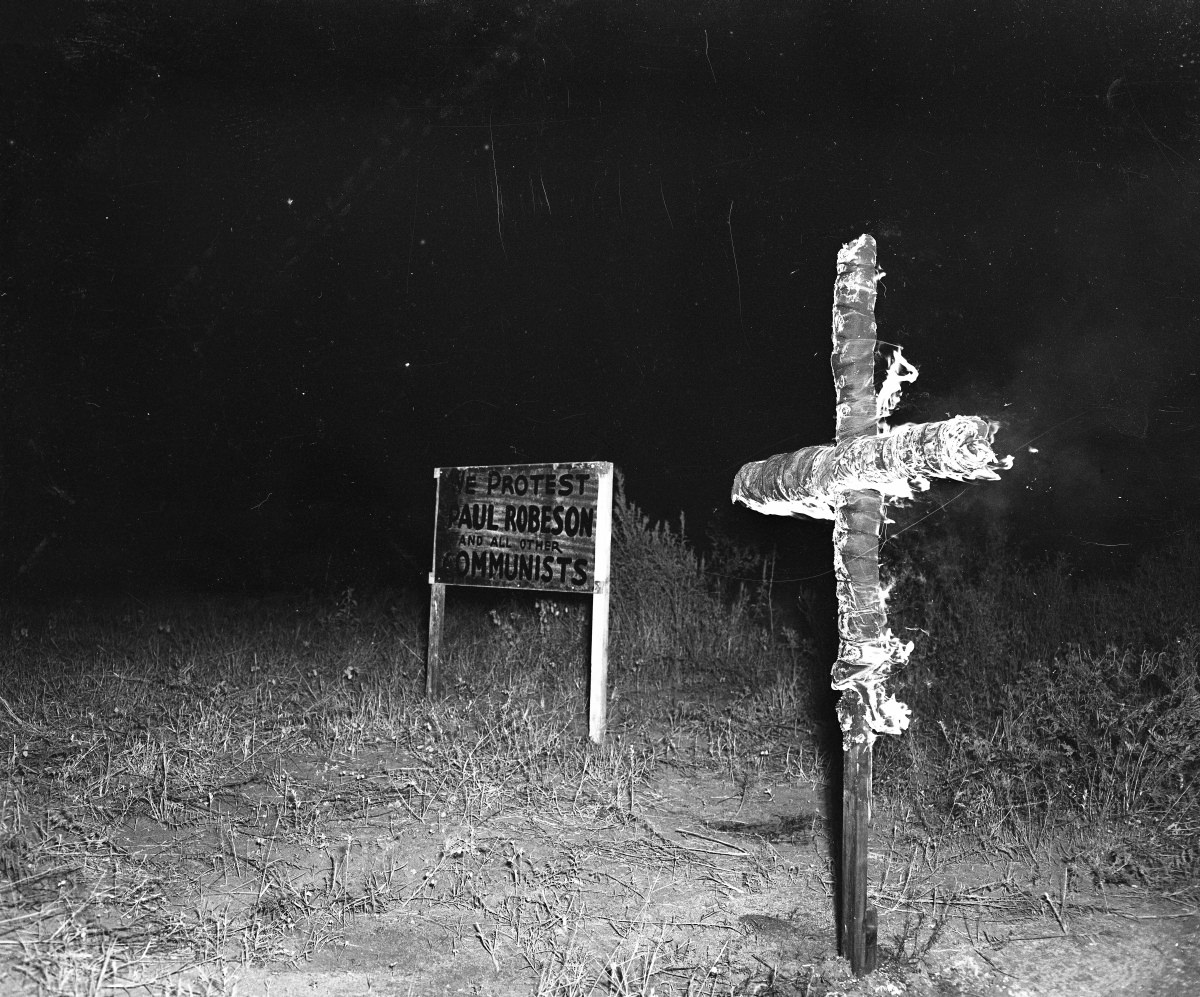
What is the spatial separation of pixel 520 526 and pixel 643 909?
3.63 m

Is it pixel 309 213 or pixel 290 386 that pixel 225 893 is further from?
pixel 290 386

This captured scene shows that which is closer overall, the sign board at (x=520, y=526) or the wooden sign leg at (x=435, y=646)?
the sign board at (x=520, y=526)

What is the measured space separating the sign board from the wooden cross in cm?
329

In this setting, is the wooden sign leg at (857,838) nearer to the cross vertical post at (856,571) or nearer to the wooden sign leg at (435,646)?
the cross vertical post at (856,571)

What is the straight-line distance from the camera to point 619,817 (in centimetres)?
500

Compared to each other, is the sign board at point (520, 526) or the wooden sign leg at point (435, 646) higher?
the sign board at point (520, 526)

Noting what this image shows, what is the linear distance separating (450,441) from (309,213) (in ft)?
12.5

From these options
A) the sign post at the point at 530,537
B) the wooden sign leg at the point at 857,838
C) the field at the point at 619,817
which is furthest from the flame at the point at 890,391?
the sign post at the point at 530,537

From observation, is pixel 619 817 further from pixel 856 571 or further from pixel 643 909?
pixel 856 571

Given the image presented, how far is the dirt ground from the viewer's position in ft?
11.1

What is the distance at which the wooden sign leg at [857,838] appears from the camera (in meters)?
3.40

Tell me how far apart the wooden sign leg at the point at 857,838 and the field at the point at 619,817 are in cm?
10

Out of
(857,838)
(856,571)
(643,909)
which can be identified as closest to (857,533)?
(856,571)

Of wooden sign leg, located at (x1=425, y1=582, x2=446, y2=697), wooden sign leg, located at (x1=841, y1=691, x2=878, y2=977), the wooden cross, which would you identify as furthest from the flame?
wooden sign leg, located at (x1=425, y1=582, x2=446, y2=697)
